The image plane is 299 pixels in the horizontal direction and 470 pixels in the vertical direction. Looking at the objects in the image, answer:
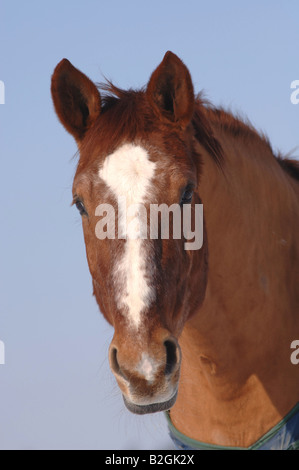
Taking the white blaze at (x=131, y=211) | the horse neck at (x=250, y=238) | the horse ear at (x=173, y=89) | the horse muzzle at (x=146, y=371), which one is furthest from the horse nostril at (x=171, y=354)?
the horse ear at (x=173, y=89)

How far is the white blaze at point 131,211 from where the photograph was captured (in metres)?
4.11

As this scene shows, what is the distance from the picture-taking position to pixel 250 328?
5293 millimetres

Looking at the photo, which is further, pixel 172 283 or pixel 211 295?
pixel 211 295

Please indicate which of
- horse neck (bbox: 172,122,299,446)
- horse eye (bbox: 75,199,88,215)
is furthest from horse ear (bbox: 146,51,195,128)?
horse eye (bbox: 75,199,88,215)

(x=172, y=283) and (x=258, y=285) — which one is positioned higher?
(x=172, y=283)

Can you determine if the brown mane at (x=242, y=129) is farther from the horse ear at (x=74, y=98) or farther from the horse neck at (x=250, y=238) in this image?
the horse ear at (x=74, y=98)

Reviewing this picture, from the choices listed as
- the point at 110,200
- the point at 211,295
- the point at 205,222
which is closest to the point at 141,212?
the point at 110,200

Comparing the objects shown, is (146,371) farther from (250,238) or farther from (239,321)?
(250,238)

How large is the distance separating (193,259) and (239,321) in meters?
0.78

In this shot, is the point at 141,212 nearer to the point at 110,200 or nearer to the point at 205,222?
the point at 110,200

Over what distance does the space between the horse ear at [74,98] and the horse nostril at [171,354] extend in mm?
1839

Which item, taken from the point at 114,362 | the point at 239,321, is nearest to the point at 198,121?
the point at 239,321

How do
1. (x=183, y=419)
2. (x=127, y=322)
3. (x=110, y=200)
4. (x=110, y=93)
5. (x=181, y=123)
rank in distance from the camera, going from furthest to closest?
(x=183, y=419)
(x=110, y=93)
(x=181, y=123)
(x=110, y=200)
(x=127, y=322)
